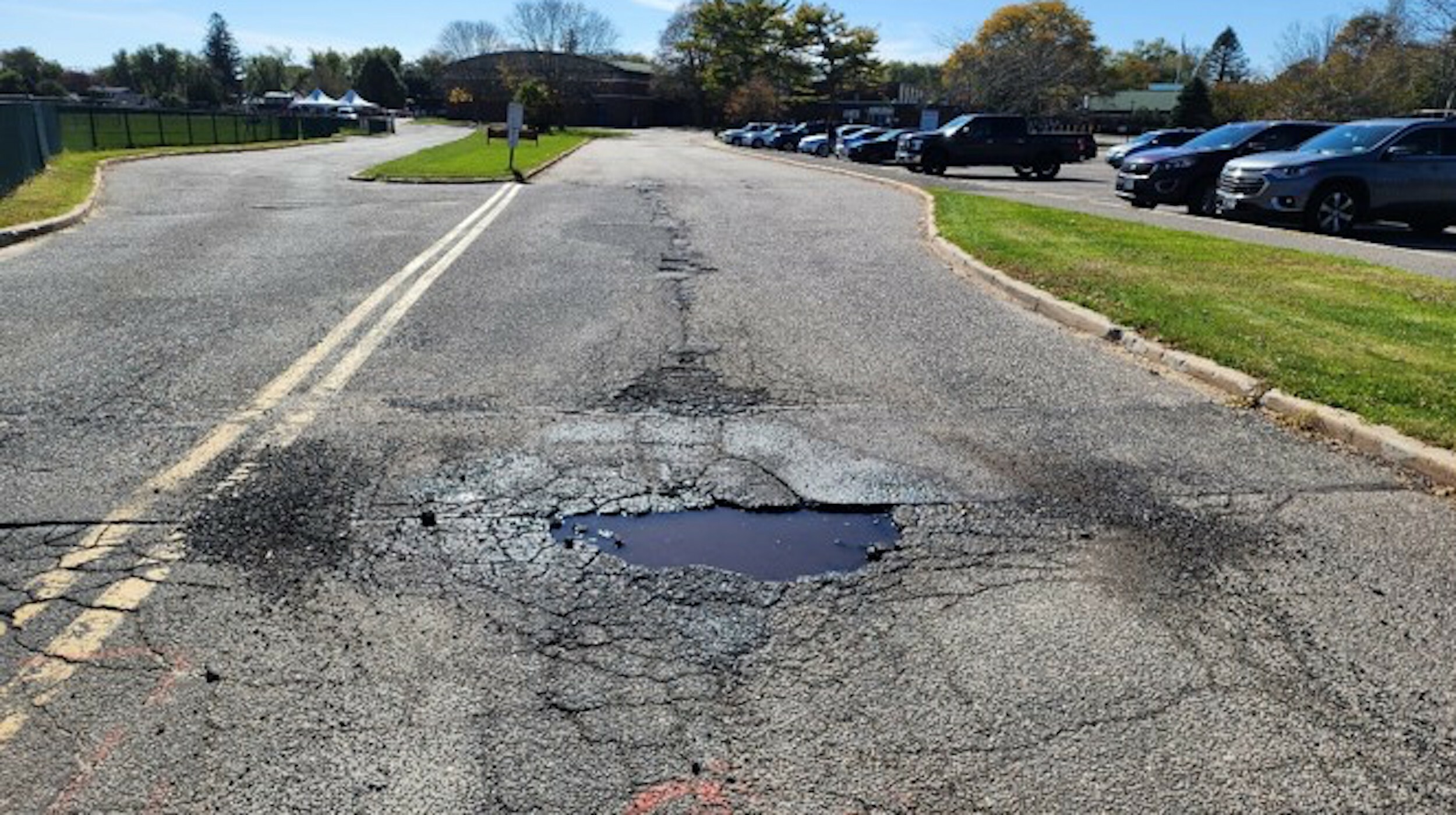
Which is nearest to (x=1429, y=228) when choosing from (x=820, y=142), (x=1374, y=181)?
(x=1374, y=181)

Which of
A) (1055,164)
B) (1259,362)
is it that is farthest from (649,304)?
(1055,164)

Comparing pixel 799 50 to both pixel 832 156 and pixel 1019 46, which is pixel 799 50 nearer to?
pixel 1019 46

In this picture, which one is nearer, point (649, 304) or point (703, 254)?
point (649, 304)

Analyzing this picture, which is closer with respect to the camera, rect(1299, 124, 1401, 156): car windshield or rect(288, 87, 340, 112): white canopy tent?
rect(1299, 124, 1401, 156): car windshield

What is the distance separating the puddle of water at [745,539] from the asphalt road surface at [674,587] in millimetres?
121

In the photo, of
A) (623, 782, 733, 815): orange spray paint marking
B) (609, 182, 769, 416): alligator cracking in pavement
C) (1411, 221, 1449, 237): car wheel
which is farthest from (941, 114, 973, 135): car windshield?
(623, 782, 733, 815): orange spray paint marking

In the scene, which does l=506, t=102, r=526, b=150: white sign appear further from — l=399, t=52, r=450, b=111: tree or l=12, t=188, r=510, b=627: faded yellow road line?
l=399, t=52, r=450, b=111: tree

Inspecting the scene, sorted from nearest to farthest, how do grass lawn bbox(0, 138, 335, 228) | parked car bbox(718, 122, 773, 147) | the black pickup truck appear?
grass lawn bbox(0, 138, 335, 228)
the black pickup truck
parked car bbox(718, 122, 773, 147)

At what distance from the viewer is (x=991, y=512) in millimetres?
4633

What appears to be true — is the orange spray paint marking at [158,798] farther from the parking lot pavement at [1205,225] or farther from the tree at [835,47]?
the tree at [835,47]

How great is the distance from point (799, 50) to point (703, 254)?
8891 centimetres

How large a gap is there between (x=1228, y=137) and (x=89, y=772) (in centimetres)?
2175

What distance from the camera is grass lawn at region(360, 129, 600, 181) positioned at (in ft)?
84.6

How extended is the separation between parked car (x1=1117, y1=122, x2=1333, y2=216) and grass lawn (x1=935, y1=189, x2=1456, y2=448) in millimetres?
5111
